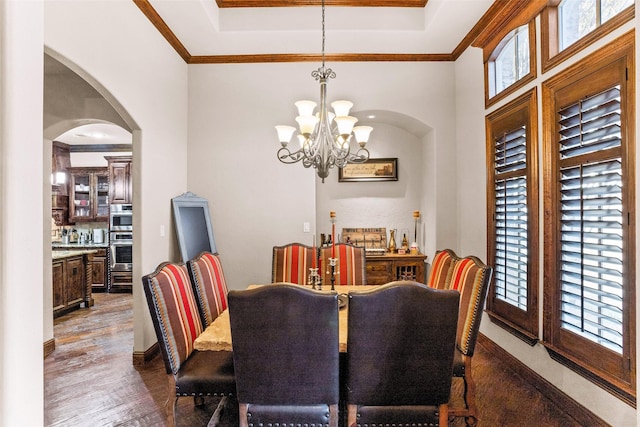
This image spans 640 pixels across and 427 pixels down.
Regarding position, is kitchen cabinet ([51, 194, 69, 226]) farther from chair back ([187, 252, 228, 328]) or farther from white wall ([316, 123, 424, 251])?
chair back ([187, 252, 228, 328])

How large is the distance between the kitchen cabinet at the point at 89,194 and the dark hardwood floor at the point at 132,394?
362 centimetres

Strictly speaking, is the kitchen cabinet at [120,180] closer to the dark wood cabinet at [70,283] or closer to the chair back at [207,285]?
the dark wood cabinet at [70,283]

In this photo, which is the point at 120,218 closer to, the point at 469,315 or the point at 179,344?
the point at 179,344

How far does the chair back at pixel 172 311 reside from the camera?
5.73ft

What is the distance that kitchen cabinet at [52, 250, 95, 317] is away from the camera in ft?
15.3

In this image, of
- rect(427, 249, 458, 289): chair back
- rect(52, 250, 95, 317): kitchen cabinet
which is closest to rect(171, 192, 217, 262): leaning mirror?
rect(52, 250, 95, 317): kitchen cabinet

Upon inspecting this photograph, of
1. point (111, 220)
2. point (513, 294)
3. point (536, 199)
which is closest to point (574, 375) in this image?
point (513, 294)

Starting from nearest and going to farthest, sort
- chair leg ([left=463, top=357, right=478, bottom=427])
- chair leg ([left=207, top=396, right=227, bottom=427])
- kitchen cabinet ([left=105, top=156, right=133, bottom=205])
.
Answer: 1. chair leg ([left=463, top=357, right=478, bottom=427])
2. chair leg ([left=207, top=396, right=227, bottom=427])
3. kitchen cabinet ([left=105, top=156, right=133, bottom=205])

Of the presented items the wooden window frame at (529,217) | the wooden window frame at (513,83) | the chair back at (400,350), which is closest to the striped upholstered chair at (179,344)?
the chair back at (400,350)

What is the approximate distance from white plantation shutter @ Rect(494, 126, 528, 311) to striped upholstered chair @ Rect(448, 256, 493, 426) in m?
0.94

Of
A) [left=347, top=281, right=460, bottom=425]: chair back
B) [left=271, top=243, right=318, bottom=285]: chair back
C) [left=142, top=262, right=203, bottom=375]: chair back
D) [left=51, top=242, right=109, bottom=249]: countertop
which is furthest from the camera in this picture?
[left=51, top=242, right=109, bottom=249]: countertop

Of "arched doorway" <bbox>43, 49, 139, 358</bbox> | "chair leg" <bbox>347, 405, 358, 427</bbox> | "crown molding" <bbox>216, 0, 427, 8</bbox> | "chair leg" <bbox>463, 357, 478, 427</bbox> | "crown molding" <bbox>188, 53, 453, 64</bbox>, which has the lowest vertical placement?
"chair leg" <bbox>463, 357, 478, 427</bbox>

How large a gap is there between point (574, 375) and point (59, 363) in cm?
414

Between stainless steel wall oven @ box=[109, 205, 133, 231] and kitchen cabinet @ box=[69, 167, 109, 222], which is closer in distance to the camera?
stainless steel wall oven @ box=[109, 205, 133, 231]
